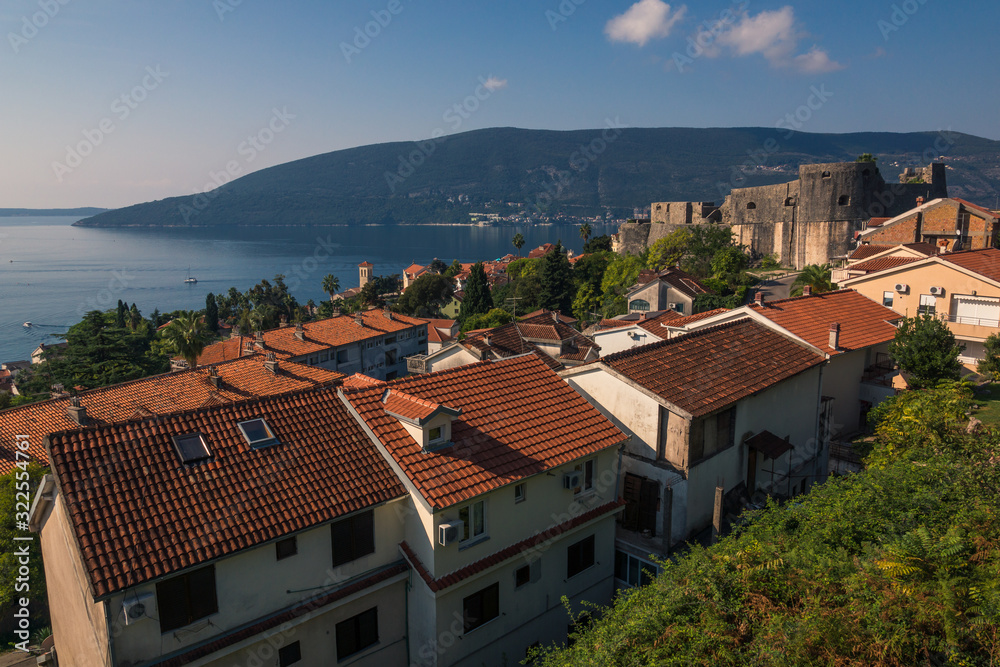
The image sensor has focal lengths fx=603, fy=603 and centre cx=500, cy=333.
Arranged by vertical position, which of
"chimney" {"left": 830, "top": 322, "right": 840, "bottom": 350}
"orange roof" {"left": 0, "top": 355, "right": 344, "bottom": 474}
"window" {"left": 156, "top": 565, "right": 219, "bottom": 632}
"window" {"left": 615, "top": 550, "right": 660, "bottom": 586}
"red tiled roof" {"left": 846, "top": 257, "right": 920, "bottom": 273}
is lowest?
"window" {"left": 615, "top": 550, "right": 660, "bottom": 586}

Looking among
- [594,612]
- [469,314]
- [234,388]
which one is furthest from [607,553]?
[469,314]

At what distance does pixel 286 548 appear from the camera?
441 inches

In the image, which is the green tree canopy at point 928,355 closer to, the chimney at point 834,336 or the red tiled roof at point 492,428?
the chimney at point 834,336

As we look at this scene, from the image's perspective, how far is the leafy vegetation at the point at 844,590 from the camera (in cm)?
723

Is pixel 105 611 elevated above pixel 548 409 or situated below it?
below

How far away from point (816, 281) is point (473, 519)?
35672 mm

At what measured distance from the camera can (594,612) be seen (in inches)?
607

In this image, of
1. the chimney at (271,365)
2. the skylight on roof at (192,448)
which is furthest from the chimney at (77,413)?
the skylight on roof at (192,448)

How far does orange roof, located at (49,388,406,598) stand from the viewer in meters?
9.73

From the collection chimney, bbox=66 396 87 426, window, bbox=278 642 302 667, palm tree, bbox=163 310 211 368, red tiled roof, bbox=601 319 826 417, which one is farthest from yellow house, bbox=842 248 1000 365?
palm tree, bbox=163 310 211 368

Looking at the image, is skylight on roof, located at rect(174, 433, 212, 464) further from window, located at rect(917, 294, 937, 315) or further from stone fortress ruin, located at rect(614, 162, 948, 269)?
stone fortress ruin, located at rect(614, 162, 948, 269)

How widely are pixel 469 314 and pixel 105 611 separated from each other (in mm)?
70579

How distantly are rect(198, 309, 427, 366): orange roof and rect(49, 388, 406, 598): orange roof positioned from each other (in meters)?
31.8

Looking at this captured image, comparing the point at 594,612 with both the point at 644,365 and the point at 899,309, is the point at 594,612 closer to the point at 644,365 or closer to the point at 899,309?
the point at 644,365
